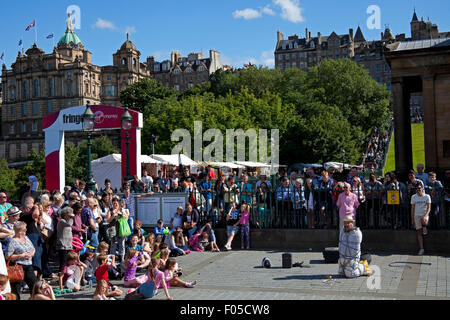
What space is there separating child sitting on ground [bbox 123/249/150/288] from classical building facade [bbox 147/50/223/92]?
14305 centimetres

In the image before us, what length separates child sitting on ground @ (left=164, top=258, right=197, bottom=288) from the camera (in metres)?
11.5

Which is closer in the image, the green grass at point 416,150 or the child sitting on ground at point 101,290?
the child sitting on ground at point 101,290

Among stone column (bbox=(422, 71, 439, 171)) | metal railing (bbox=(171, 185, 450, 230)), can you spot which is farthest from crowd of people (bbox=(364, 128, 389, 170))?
metal railing (bbox=(171, 185, 450, 230))

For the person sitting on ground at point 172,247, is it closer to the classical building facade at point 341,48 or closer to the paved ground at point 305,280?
the paved ground at point 305,280

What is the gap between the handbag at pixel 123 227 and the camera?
47.3ft

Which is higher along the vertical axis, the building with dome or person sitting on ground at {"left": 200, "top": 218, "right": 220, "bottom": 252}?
the building with dome

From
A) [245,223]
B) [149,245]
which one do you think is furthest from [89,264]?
[245,223]

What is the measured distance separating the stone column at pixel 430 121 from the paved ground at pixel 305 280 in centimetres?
948

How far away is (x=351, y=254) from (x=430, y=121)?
13144 mm

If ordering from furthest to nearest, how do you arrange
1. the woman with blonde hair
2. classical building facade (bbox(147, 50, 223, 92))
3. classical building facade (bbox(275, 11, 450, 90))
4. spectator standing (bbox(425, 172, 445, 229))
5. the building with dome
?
classical building facade (bbox(147, 50, 223, 92))
classical building facade (bbox(275, 11, 450, 90))
the building with dome
spectator standing (bbox(425, 172, 445, 229))
the woman with blonde hair

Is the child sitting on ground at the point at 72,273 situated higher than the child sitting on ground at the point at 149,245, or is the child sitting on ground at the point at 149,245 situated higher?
the child sitting on ground at the point at 149,245

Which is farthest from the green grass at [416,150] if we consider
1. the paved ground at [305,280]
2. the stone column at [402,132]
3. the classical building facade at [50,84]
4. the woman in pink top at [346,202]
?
the classical building facade at [50,84]

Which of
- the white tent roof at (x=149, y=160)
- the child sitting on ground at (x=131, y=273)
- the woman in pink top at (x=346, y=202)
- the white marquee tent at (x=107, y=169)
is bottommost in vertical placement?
the child sitting on ground at (x=131, y=273)

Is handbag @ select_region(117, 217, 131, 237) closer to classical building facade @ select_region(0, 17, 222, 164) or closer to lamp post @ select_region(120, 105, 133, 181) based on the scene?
lamp post @ select_region(120, 105, 133, 181)
